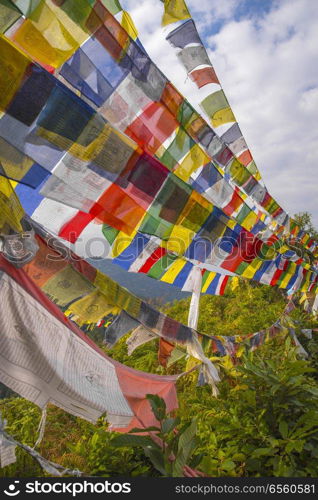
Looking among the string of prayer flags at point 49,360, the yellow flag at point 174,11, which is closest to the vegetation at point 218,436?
the string of prayer flags at point 49,360

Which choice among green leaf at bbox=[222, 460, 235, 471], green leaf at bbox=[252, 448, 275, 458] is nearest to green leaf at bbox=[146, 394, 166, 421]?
green leaf at bbox=[222, 460, 235, 471]

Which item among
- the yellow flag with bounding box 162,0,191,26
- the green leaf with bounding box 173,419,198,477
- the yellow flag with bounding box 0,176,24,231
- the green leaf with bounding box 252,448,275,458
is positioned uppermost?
the yellow flag with bounding box 162,0,191,26

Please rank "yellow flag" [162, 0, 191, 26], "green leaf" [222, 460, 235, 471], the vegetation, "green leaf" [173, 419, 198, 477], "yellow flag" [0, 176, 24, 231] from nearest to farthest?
1. "yellow flag" [0, 176, 24, 231]
2. "green leaf" [173, 419, 198, 477]
3. the vegetation
4. "green leaf" [222, 460, 235, 471]
5. "yellow flag" [162, 0, 191, 26]

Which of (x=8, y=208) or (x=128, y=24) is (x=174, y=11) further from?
(x=8, y=208)

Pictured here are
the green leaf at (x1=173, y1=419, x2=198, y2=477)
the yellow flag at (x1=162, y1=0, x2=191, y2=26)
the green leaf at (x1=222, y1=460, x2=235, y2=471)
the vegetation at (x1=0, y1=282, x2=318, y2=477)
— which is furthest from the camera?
the yellow flag at (x1=162, y1=0, x2=191, y2=26)

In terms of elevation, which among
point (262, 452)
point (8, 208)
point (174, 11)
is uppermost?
point (174, 11)

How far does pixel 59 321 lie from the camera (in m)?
1.75

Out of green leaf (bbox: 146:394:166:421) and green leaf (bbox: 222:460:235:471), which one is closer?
green leaf (bbox: 146:394:166:421)

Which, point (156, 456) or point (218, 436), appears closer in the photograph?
point (156, 456)

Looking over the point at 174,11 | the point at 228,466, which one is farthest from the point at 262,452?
the point at 174,11

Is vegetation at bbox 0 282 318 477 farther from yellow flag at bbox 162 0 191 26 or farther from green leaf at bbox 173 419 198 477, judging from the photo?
yellow flag at bbox 162 0 191 26

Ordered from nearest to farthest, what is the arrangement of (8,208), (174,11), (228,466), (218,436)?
(8,208)
(228,466)
(218,436)
(174,11)

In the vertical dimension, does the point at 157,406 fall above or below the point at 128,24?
below

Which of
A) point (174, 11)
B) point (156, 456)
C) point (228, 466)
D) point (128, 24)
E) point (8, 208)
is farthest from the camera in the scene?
point (174, 11)
